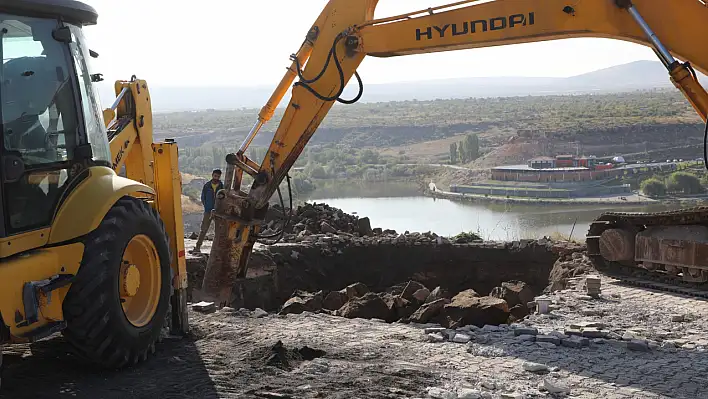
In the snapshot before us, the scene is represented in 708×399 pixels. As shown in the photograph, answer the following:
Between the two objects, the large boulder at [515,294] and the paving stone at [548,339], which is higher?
the paving stone at [548,339]

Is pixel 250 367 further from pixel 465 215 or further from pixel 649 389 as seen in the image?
pixel 465 215

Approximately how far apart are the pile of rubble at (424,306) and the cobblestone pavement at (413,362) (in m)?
0.48

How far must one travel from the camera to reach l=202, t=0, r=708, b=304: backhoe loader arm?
8008mm

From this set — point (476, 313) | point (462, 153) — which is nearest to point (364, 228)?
point (476, 313)

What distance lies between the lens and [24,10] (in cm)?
564

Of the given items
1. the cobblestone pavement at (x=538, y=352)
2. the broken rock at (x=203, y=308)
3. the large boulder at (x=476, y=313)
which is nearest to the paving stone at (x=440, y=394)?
the cobblestone pavement at (x=538, y=352)

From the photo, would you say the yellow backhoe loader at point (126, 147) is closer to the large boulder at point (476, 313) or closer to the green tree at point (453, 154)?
the large boulder at point (476, 313)

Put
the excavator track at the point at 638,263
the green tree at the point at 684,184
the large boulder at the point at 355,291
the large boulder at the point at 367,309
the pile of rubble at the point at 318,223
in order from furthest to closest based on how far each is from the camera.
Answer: the green tree at the point at 684,184, the pile of rubble at the point at 318,223, the large boulder at the point at 355,291, the excavator track at the point at 638,263, the large boulder at the point at 367,309

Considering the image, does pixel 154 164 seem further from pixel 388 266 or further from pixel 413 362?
pixel 388 266

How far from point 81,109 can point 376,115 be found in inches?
4504

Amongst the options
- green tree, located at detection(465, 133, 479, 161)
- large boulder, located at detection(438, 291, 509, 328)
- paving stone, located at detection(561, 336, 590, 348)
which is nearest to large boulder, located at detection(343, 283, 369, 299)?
large boulder, located at detection(438, 291, 509, 328)

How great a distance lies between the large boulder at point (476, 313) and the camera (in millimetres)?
9180

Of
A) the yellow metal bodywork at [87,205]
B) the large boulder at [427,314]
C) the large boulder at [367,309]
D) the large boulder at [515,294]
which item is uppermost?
the yellow metal bodywork at [87,205]

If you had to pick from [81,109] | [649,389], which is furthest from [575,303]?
[81,109]
